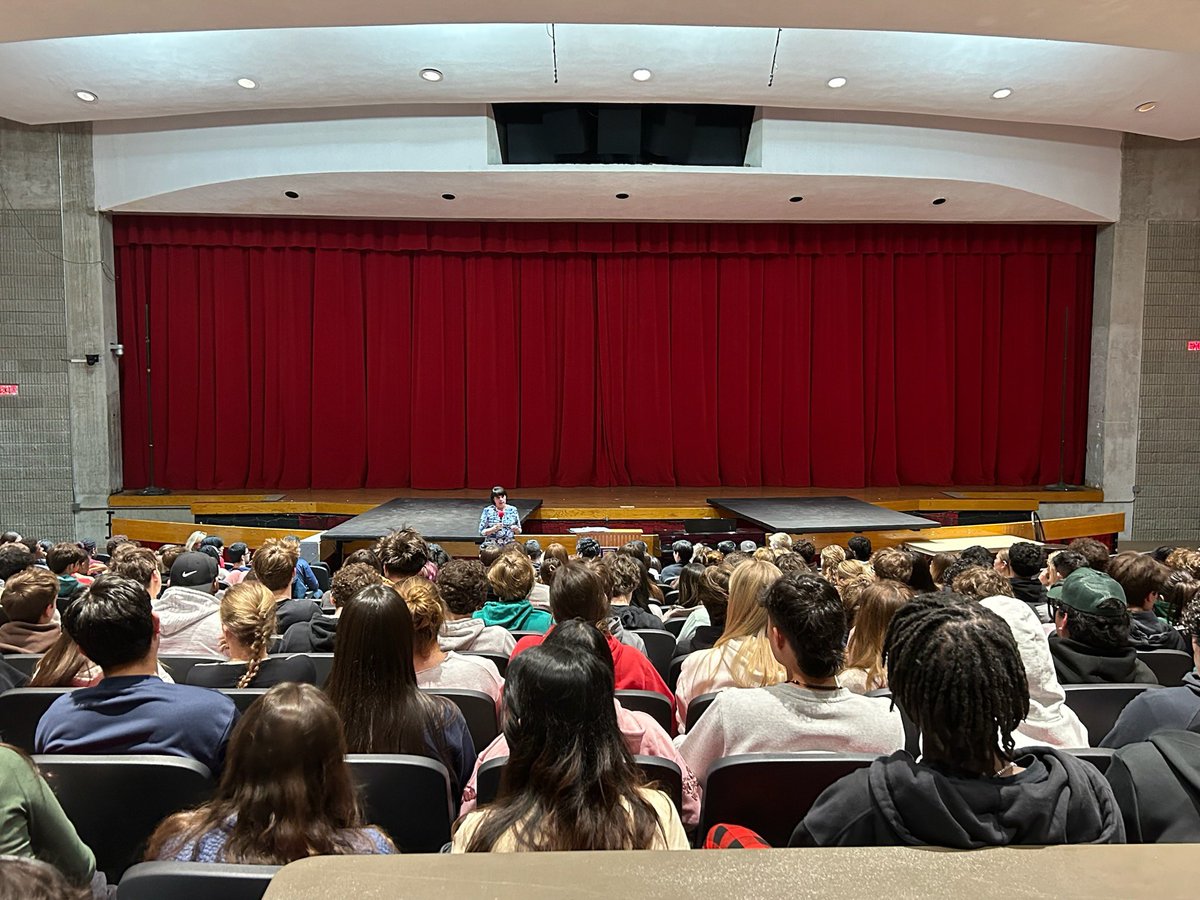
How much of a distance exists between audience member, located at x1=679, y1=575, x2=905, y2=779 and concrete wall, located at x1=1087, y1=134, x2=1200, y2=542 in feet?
37.2

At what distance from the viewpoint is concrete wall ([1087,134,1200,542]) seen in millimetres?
11227

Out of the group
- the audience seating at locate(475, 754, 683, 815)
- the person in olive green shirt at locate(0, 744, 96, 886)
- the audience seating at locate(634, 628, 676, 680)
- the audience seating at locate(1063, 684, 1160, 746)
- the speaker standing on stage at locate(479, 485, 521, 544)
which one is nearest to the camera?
the person in olive green shirt at locate(0, 744, 96, 886)

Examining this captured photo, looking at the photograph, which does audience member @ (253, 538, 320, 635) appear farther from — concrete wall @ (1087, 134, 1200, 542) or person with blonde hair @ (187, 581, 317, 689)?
concrete wall @ (1087, 134, 1200, 542)

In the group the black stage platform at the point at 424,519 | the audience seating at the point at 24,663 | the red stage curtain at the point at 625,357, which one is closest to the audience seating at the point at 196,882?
the audience seating at the point at 24,663

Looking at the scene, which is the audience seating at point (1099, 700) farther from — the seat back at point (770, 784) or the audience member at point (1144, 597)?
the seat back at point (770, 784)

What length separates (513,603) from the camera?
3986 mm

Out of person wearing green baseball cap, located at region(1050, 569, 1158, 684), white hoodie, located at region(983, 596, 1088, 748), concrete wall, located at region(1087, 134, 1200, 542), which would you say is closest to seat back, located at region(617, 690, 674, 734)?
white hoodie, located at region(983, 596, 1088, 748)

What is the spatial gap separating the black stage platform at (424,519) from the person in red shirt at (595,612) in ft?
16.3

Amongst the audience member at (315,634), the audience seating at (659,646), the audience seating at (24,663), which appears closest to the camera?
the audience seating at (24,663)

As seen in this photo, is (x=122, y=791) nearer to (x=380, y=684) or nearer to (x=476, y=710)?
(x=380, y=684)

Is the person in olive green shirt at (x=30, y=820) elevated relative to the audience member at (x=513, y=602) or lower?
elevated

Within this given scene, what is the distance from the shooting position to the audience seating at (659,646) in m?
3.79

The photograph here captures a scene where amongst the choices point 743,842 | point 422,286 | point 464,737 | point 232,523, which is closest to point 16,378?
point 232,523

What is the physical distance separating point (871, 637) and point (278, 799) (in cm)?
200
